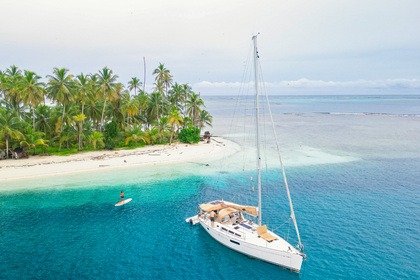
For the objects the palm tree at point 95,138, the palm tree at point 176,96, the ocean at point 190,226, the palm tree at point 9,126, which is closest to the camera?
the ocean at point 190,226

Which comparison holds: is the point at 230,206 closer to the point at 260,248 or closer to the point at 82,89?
the point at 260,248

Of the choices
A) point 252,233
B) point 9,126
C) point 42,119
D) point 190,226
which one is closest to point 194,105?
point 42,119

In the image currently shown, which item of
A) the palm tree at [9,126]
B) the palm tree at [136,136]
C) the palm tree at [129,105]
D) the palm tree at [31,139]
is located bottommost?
the palm tree at [136,136]

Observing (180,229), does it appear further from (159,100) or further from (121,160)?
(159,100)

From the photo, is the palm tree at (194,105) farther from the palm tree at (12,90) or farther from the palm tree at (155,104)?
the palm tree at (12,90)

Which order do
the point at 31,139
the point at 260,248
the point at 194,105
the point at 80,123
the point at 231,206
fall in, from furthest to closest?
the point at 194,105, the point at 80,123, the point at 31,139, the point at 231,206, the point at 260,248

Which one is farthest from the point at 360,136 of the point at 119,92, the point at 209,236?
the point at 209,236

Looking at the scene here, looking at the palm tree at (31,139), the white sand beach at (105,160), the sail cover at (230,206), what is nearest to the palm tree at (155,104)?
the white sand beach at (105,160)
